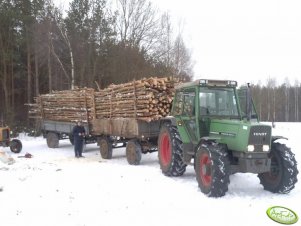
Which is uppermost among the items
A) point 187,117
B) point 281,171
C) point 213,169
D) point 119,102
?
point 119,102

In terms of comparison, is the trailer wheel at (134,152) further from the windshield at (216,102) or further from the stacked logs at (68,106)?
the windshield at (216,102)

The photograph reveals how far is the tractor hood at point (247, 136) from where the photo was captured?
9312mm

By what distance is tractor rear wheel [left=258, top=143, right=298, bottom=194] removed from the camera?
950cm

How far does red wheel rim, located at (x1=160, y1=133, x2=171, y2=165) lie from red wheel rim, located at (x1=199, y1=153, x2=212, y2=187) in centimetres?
250

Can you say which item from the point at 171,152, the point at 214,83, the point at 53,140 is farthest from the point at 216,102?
the point at 53,140

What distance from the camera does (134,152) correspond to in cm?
1470

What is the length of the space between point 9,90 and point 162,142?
2441cm

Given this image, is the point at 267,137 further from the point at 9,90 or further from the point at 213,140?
the point at 9,90

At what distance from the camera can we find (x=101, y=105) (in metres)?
17.9

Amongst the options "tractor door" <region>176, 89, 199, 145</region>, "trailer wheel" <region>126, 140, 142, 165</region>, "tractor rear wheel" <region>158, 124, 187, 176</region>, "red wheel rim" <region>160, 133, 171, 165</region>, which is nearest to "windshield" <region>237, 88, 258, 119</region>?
"tractor door" <region>176, 89, 199, 145</region>

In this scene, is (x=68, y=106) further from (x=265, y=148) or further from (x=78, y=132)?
(x=265, y=148)

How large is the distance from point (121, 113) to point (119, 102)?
415 millimetres

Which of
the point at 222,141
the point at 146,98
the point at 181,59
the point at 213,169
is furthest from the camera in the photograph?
the point at 181,59

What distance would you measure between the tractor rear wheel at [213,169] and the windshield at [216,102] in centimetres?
113
